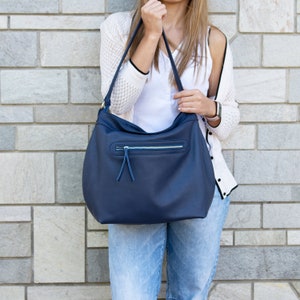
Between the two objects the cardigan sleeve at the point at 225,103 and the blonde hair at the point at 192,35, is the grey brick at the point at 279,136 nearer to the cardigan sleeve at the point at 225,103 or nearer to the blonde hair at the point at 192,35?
the cardigan sleeve at the point at 225,103

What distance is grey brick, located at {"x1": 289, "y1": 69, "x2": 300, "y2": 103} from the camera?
2.52m

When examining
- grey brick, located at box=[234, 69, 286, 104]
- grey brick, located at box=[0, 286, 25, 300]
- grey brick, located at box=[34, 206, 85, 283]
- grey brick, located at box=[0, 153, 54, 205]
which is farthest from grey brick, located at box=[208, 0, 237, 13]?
grey brick, located at box=[0, 286, 25, 300]

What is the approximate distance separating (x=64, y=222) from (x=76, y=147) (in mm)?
359

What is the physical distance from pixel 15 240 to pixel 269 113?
1.33 metres

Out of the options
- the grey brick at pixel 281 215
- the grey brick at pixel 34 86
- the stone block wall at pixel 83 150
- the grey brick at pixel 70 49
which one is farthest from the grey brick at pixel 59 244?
the grey brick at pixel 281 215

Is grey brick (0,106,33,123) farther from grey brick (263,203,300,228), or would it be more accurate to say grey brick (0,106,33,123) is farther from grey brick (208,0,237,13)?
grey brick (263,203,300,228)

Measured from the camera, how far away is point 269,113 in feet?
8.30

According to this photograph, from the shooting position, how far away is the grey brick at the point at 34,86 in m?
2.43

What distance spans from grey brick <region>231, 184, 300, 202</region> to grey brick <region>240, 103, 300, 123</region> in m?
0.32

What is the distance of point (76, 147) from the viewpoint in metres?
2.49

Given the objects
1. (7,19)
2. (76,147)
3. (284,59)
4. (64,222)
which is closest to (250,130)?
(284,59)

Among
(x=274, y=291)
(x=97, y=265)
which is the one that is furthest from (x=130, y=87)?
(x=274, y=291)

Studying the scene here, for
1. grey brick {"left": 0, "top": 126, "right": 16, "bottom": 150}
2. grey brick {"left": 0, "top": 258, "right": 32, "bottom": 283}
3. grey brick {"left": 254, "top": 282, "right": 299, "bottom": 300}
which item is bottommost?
grey brick {"left": 254, "top": 282, "right": 299, "bottom": 300}

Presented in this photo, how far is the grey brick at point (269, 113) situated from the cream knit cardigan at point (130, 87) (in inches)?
16.2
